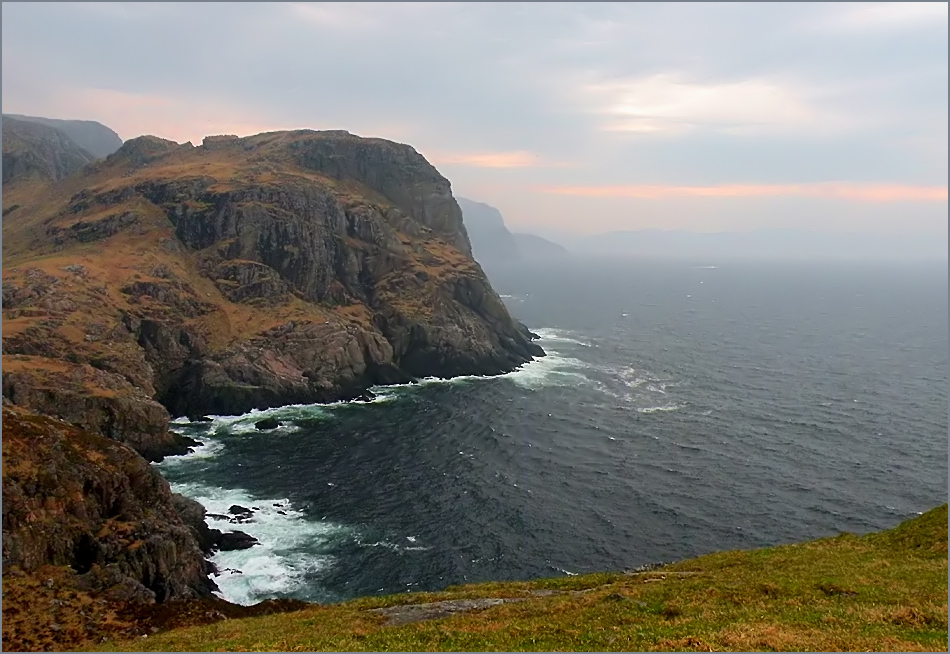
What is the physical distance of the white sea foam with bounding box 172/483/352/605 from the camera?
177 ft

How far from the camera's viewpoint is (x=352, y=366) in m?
127

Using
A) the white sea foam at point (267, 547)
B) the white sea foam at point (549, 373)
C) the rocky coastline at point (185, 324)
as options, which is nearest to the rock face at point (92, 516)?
the rocky coastline at point (185, 324)

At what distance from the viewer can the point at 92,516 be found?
47781 millimetres

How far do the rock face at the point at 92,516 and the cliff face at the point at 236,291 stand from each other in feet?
106

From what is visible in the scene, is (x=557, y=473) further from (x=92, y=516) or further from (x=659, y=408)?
(x=92, y=516)

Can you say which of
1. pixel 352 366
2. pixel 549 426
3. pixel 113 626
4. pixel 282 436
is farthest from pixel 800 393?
pixel 113 626

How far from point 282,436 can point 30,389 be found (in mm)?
35591

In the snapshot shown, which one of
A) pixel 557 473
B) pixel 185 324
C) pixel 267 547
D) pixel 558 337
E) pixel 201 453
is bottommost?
pixel 267 547

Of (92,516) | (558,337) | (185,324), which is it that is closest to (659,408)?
(558,337)

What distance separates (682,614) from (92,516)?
158 feet

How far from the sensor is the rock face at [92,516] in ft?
140

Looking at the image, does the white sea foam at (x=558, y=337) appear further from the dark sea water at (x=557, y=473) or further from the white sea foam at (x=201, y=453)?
the white sea foam at (x=201, y=453)

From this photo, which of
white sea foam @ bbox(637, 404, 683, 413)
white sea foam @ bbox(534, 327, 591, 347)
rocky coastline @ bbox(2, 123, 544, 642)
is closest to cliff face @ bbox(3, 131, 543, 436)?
rocky coastline @ bbox(2, 123, 544, 642)

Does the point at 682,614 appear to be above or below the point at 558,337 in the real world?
above
